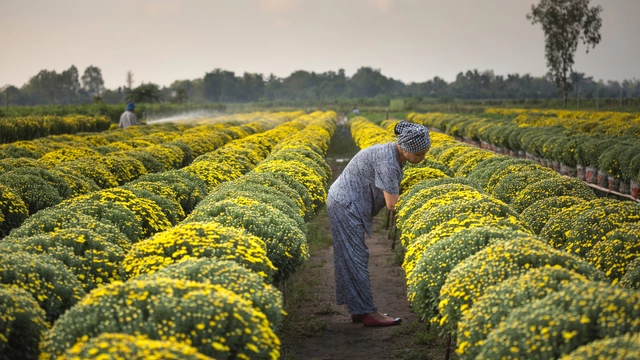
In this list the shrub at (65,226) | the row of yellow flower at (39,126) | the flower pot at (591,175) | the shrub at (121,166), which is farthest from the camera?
the row of yellow flower at (39,126)

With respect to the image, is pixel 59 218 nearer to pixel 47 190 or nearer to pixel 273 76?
pixel 47 190

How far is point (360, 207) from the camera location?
7551mm

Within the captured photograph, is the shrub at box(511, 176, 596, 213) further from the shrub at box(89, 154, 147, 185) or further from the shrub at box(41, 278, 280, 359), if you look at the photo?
the shrub at box(89, 154, 147, 185)

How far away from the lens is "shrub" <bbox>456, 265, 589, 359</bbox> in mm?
4133

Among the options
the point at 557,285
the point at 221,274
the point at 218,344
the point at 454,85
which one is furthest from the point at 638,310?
the point at 454,85

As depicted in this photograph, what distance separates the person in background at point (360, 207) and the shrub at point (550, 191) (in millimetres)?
2782

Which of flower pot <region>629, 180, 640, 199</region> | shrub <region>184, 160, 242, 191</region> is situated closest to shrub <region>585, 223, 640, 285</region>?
shrub <region>184, 160, 242, 191</region>

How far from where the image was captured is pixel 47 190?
9875 millimetres

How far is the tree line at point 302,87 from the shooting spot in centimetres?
11025

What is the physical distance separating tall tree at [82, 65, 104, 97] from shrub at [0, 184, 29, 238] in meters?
118

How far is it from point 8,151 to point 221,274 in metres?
12.6

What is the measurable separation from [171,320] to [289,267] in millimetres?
2891

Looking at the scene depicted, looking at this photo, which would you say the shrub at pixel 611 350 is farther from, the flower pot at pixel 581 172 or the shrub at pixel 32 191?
the flower pot at pixel 581 172

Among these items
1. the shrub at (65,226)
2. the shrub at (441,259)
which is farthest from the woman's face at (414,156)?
the shrub at (65,226)
